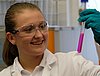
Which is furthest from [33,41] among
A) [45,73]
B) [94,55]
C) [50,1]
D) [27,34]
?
[50,1]

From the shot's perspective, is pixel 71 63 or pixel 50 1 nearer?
pixel 71 63

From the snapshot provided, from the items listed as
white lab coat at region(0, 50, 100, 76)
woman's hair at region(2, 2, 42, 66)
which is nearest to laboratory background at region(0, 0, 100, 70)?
woman's hair at region(2, 2, 42, 66)

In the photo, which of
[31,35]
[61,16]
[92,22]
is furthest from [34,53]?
[61,16]

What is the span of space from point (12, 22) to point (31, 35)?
179mm

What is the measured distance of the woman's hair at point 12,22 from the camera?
135 cm

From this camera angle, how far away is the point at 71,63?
1.30 meters

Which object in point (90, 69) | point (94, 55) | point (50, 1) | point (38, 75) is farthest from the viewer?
point (50, 1)

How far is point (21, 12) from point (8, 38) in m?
0.19

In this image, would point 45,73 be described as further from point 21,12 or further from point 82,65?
point 21,12

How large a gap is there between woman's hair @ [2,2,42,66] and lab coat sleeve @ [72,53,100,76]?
0.36 meters

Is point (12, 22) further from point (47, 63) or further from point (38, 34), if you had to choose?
point (47, 63)

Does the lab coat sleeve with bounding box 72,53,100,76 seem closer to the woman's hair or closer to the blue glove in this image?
the blue glove

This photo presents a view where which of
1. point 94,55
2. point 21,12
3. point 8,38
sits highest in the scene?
point 21,12

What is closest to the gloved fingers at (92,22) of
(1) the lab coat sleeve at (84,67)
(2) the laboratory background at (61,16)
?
(1) the lab coat sleeve at (84,67)
